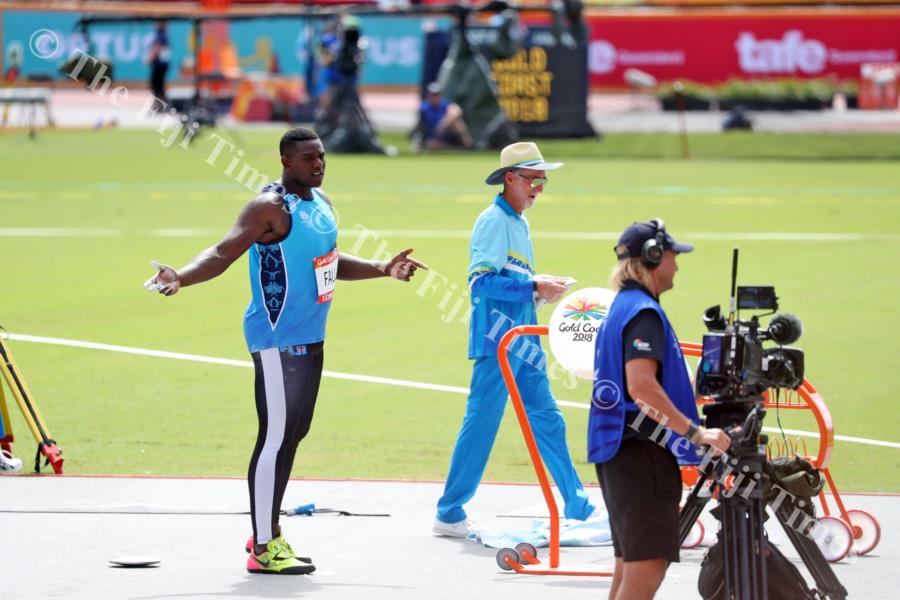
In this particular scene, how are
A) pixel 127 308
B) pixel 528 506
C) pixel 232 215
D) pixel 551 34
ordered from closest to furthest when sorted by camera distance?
pixel 528 506
pixel 127 308
pixel 232 215
pixel 551 34

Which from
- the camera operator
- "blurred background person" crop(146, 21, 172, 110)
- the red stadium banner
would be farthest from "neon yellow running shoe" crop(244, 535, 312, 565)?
the red stadium banner

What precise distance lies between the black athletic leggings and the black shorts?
2293mm

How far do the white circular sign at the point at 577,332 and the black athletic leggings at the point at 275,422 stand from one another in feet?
4.39

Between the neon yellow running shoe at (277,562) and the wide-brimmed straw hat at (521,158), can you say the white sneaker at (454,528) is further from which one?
the wide-brimmed straw hat at (521,158)

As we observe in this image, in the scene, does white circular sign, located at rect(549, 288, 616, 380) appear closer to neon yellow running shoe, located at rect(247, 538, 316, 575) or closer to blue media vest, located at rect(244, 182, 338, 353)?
blue media vest, located at rect(244, 182, 338, 353)

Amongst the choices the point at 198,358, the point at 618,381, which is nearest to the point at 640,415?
the point at 618,381

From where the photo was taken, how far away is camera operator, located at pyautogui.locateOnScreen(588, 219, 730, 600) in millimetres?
6473

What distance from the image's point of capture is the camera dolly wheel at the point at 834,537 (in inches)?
328

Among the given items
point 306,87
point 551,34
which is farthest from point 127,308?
point 306,87

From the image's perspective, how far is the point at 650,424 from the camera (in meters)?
6.59

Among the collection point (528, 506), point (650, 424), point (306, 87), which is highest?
point (306, 87)

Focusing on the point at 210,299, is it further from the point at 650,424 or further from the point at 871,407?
the point at 650,424

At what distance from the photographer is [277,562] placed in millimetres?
8328

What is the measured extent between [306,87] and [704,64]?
14352 millimetres
